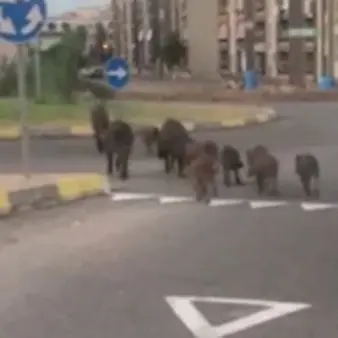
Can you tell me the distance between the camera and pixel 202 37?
67.3 meters

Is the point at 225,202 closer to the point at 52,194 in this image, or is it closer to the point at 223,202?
the point at 223,202

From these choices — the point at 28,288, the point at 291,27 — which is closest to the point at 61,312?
the point at 28,288

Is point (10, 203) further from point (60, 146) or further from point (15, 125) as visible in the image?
point (15, 125)

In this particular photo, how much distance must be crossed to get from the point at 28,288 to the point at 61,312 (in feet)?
2.75

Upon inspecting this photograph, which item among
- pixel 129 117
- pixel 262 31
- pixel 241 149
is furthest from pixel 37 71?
pixel 262 31

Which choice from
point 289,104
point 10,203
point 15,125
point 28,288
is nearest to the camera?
point 28,288

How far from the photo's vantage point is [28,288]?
315 inches

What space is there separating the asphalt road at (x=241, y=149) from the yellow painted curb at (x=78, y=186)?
0.52 m

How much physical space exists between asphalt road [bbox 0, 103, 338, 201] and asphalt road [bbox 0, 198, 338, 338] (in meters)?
2.36

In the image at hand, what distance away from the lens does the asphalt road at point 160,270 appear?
6887mm

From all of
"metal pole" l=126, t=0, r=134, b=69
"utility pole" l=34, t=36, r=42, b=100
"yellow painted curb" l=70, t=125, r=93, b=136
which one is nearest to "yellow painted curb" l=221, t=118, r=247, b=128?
"yellow painted curb" l=70, t=125, r=93, b=136

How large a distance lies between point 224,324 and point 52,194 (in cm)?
631

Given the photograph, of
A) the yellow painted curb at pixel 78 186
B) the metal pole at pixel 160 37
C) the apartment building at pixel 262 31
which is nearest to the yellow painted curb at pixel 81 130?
the yellow painted curb at pixel 78 186

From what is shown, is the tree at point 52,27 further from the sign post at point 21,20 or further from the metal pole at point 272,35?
the metal pole at point 272,35
